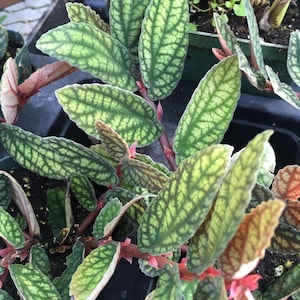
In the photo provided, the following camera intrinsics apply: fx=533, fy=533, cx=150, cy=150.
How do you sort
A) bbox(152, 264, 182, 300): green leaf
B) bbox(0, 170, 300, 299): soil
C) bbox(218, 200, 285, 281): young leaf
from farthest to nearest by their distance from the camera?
Result: bbox(0, 170, 300, 299): soil
bbox(152, 264, 182, 300): green leaf
bbox(218, 200, 285, 281): young leaf

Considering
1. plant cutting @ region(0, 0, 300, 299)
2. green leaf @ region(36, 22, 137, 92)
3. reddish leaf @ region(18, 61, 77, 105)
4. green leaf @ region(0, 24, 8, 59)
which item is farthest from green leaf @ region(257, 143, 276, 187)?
green leaf @ region(0, 24, 8, 59)

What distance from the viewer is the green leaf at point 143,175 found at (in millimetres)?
654

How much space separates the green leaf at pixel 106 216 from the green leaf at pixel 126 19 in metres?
0.31

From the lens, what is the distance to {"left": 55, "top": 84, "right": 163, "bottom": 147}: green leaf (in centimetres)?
69

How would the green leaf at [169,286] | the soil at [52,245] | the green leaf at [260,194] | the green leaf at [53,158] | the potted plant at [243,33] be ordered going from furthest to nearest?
the potted plant at [243,33] → the soil at [52,245] → the green leaf at [53,158] → the green leaf at [260,194] → the green leaf at [169,286]

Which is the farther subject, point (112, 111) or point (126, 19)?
point (126, 19)

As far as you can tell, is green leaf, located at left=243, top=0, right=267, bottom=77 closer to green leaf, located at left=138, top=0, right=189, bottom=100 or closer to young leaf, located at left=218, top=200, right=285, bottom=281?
green leaf, located at left=138, top=0, right=189, bottom=100

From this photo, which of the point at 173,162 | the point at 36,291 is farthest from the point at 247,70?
the point at 36,291

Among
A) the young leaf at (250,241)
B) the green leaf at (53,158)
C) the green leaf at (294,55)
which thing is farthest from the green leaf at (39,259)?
the green leaf at (294,55)

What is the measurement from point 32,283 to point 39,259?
0.30ft

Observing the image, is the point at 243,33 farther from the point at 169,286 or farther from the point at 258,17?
the point at 169,286

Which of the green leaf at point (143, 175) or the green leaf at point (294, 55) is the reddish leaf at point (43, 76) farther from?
the green leaf at point (294, 55)

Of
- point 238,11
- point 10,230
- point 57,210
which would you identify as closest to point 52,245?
point 57,210

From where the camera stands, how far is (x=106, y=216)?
671 millimetres
